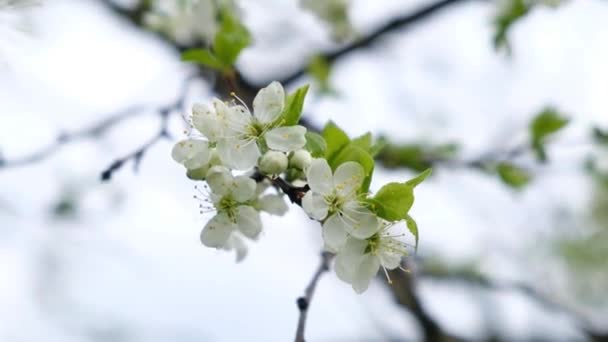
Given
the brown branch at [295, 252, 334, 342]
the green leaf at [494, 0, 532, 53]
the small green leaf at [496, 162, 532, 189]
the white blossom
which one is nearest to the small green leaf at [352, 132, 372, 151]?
the brown branch at [295, 252, 334, 342]

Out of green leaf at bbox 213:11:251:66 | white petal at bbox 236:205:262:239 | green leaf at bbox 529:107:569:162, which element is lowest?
white petal at bbox 236:205:262:239

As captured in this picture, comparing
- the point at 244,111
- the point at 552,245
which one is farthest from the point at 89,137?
the point at 552,245

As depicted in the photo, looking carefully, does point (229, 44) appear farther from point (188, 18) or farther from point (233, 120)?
point (188, 18)

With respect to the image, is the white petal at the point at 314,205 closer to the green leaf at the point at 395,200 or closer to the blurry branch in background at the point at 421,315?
the green leaf at the point at 395,200

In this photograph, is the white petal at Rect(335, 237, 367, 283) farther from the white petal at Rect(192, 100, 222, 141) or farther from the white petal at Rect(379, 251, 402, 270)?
the white petal at Rect(192, 100, 222, 141)

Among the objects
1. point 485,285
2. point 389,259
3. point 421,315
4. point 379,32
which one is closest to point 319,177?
A: point 389,259

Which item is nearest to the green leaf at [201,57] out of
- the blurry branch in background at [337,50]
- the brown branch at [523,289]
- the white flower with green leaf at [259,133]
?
the white flower with green leaf at [259,133]
